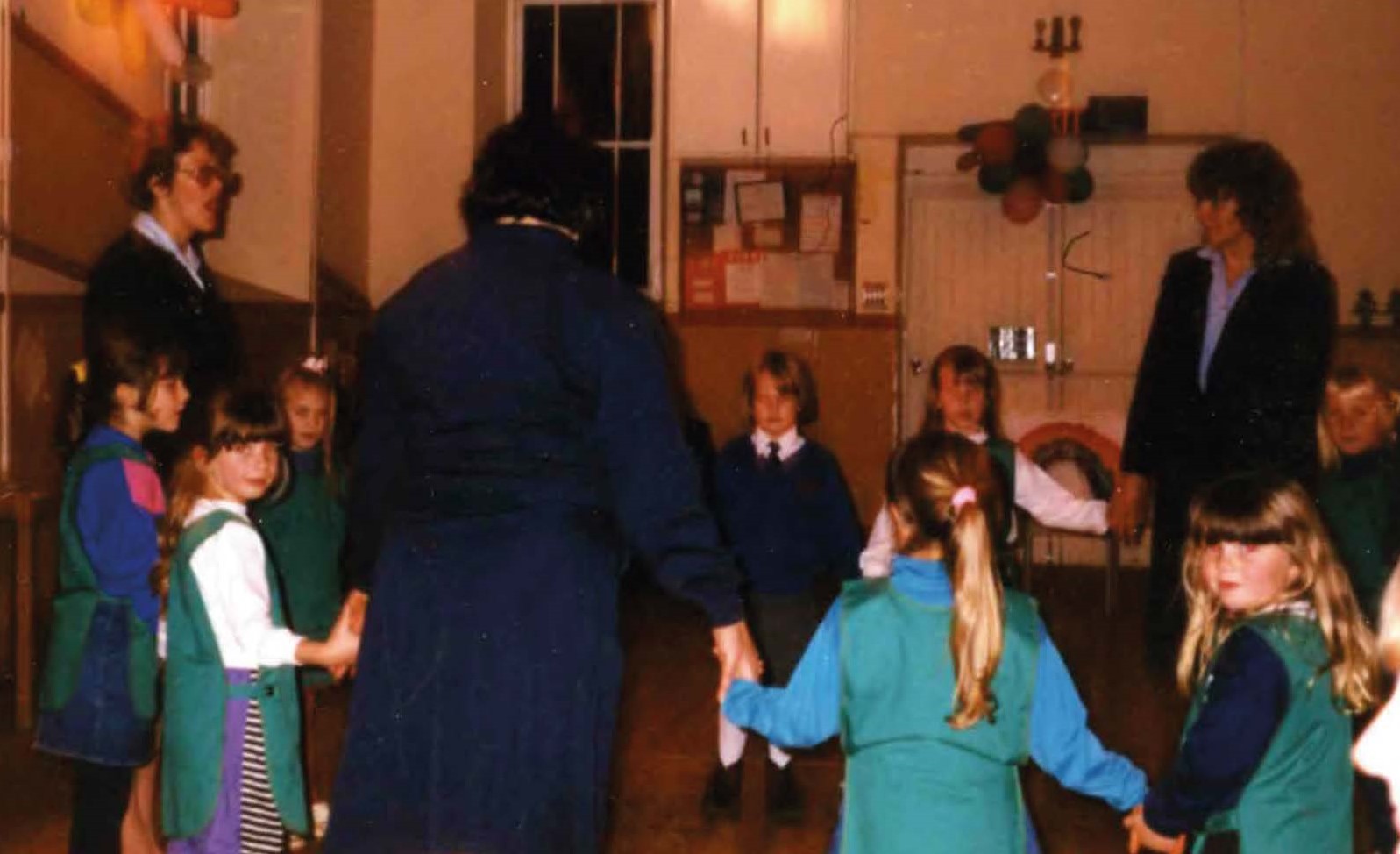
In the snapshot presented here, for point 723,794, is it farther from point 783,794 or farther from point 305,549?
point 305,549

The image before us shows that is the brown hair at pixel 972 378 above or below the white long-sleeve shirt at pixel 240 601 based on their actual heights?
above

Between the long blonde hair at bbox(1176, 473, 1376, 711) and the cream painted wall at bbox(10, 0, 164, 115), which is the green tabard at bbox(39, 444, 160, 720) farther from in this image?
the cream painted wall at bbox(10, 0, 164, 115)

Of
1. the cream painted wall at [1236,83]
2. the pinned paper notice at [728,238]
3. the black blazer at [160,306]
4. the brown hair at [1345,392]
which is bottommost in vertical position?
the brown hair at [1345,392]

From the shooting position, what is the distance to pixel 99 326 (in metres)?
3.51

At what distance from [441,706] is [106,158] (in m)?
4.63

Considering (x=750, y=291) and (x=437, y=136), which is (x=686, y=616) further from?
(x=437, y=136)

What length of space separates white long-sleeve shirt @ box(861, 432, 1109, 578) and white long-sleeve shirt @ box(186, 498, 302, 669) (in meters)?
1.43

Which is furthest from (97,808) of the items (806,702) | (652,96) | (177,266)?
(652,96)

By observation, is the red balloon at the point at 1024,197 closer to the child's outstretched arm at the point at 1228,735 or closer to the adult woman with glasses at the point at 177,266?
the adult woman with glasses at the point at 177,266

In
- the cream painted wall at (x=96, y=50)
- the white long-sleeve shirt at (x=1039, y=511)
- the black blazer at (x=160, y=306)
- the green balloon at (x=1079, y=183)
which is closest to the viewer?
the black blazer at (x=160, y=306)

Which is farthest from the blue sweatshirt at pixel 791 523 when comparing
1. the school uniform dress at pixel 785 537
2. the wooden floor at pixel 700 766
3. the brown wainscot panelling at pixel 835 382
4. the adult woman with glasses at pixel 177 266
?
the brown wainscot panelling at pixel 835 382

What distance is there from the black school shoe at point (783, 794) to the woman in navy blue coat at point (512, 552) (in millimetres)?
2068

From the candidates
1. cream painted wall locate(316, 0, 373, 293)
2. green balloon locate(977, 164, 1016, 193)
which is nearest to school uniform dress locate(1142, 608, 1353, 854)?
cream painted wall locate(316, 0, 373, 293)

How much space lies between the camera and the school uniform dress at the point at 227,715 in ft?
9.49
